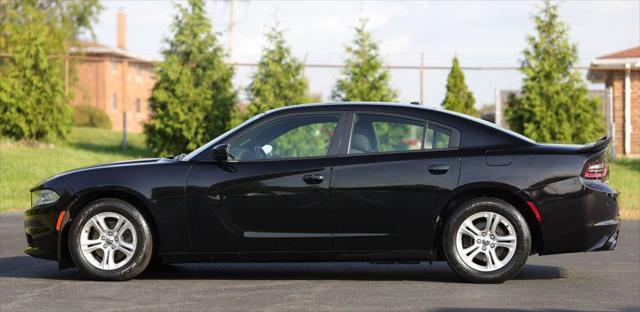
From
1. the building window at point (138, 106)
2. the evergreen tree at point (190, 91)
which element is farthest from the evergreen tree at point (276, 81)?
the building window at point (138, 106)

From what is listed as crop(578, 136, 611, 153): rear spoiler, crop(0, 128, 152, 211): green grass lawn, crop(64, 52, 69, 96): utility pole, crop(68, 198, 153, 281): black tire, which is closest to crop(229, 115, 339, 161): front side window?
crop(68, 198, 153, 281): black tire

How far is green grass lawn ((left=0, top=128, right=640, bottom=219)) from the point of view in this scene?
18297mm

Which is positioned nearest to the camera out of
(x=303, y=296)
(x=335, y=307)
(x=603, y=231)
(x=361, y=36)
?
(x=335, y=307)

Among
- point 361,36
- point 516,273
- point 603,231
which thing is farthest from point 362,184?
point 361,36

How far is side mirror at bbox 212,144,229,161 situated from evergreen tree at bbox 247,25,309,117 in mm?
16607

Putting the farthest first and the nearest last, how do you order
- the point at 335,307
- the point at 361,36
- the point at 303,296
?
the point at 361,36
the point at 303,296
the point at 335,307

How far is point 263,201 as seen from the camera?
862 centimetres

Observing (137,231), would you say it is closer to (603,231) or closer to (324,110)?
(324,110)

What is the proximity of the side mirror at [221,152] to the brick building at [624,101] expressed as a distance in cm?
1976

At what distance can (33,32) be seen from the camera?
87.5ft

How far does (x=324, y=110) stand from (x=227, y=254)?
1.48 meters

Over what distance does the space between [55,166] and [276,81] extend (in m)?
5.78

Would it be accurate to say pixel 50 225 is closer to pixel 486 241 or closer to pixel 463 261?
pixel 463 261

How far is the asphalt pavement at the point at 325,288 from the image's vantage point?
741 centimetres
